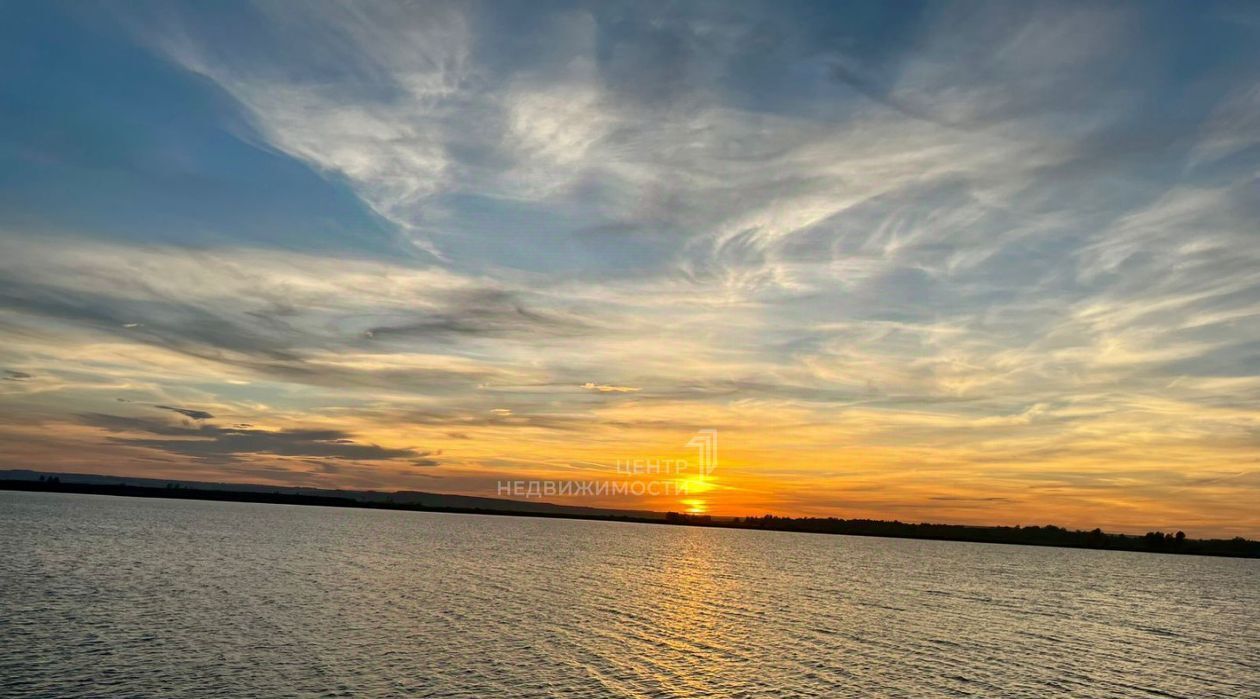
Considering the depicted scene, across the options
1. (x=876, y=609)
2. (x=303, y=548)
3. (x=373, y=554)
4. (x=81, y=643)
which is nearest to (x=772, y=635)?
(x=876, y=609)

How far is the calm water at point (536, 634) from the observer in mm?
A: 47438

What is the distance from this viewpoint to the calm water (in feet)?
156

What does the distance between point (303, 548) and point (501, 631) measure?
10667cm

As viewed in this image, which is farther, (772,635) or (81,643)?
(772,635)

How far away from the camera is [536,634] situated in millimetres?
64562

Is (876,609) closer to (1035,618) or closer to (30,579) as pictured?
(1035,618)

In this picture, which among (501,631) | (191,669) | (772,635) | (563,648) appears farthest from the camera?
(772,635)

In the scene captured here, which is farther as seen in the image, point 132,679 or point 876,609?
point 876,609

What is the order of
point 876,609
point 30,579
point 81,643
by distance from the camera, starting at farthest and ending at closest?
point 876,609 < point 30,579 < point 81,643

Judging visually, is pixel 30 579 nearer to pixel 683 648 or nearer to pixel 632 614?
pixel 632 614

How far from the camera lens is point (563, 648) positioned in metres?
59.5

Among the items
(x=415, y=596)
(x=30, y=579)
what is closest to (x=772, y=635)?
(x=415, y=596)

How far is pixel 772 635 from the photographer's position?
71.8 m

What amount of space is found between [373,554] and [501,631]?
90.3 meters
